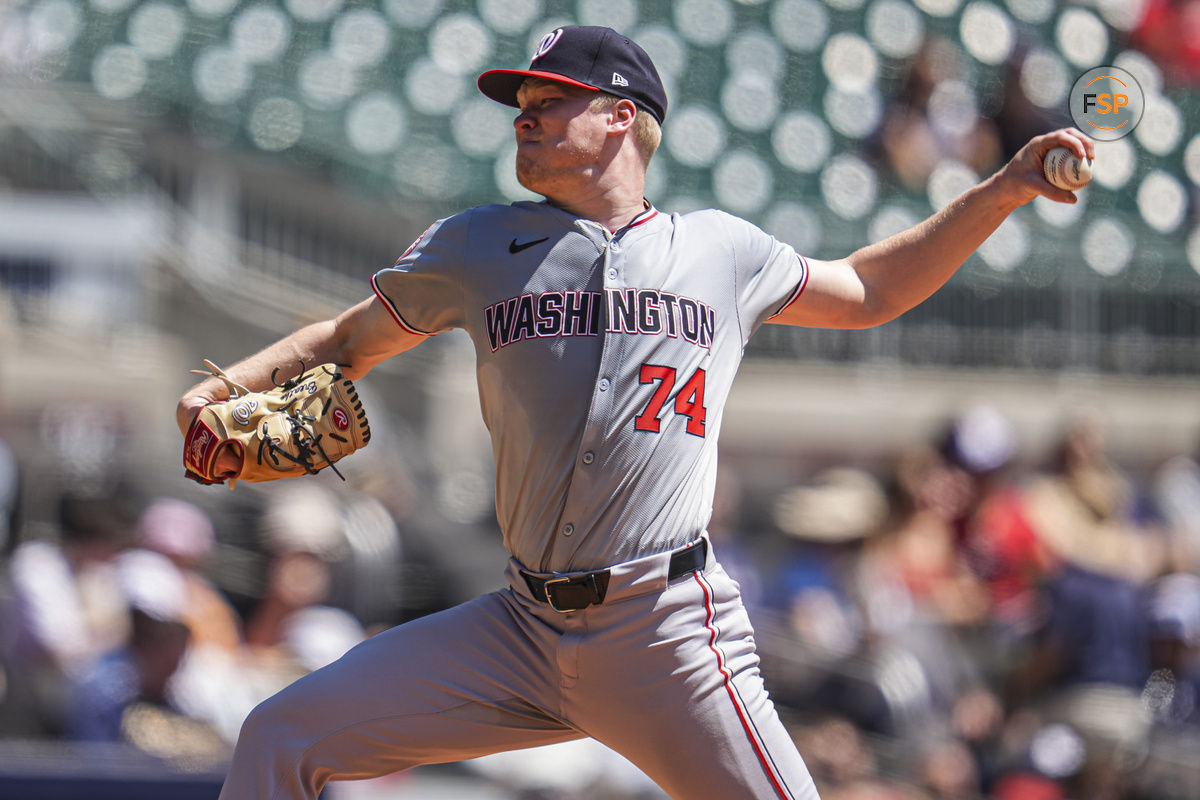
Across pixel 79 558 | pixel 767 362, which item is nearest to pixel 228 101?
pixel 767 362

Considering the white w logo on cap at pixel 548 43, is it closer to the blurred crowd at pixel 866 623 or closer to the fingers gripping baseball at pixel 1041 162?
the fingers gripping baseball at pixel 1041 162

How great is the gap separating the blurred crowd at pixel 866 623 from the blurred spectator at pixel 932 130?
405cm

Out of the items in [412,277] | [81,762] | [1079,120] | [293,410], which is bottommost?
[81,762]

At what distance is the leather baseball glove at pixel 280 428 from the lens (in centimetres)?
206

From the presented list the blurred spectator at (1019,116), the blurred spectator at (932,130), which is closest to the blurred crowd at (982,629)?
the blurred spectator at (1019,116)

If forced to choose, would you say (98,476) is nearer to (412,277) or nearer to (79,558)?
(79,558)

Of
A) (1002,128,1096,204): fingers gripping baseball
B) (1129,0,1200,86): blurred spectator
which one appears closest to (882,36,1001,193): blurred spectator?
(1129,0,1200,86): blurred spectator

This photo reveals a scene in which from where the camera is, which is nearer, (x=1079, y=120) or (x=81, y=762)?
(x=1079, y=120)

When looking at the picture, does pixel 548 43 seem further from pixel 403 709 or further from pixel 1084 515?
pixel 1084 515

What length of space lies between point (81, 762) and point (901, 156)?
7.73 m

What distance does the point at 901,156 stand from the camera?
1004 centimetres

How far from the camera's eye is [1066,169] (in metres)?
2.12

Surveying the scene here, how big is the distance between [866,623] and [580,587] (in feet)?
12.0

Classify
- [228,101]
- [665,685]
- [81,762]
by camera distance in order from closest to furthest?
[665,685] → [81,762] → [228,101]
